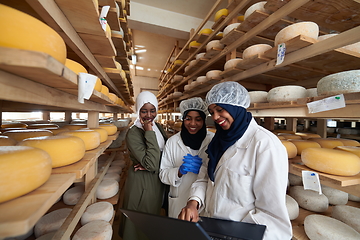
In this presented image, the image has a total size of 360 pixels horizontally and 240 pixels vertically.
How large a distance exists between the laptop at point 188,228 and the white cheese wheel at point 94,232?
0.71 metres

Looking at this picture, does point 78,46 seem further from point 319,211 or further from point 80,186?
point 319,211

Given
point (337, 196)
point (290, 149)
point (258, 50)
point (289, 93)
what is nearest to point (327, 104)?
point (289, 93)

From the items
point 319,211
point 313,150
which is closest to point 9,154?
point 313,150

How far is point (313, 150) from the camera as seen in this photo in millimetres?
1136

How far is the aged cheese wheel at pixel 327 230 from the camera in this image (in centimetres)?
104

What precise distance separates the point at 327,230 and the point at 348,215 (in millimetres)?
369

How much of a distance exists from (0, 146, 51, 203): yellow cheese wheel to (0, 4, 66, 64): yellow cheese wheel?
307mm

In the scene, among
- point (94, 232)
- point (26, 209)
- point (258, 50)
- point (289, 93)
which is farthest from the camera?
point (258, 50)

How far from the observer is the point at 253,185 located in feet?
2.98

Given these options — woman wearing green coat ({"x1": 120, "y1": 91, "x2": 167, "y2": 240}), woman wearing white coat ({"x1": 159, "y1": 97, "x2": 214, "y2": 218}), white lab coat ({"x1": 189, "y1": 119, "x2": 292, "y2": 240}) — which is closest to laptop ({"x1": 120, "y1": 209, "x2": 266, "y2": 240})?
white lab coat ({"x1": 189, "y1": 119, "x2": 292, "y2": 240})

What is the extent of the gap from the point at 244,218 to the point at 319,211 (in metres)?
1.13

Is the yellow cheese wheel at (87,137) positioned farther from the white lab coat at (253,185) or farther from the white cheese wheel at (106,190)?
the white cheese wheel at (106,190)

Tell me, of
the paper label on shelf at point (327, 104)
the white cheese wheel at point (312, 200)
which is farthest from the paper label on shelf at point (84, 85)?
the white cheese wheel at point (312, 200)

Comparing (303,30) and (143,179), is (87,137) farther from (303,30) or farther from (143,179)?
(303,30)
